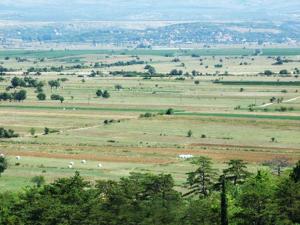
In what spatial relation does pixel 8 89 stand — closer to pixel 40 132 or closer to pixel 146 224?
pixel 40 132

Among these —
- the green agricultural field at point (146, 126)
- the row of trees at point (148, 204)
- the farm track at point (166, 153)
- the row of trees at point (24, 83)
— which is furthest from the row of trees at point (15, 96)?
the row of trees at point (148, 204)

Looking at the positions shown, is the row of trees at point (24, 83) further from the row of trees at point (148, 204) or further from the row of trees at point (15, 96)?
the row of trees at point (148, 204)

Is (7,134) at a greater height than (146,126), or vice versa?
(7,134)

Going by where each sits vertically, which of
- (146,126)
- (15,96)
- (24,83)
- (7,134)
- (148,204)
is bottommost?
(24,83)

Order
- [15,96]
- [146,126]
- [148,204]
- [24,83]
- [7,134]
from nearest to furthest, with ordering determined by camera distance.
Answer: [148,204] < [7,134] < [146,126] < [15,96] < [24,83]

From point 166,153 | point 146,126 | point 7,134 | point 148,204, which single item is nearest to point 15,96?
point 146,126

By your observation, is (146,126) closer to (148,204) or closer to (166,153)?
(166,153)

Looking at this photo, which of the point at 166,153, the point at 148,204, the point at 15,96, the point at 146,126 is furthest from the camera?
the point at 15,96
